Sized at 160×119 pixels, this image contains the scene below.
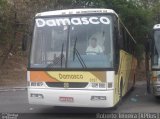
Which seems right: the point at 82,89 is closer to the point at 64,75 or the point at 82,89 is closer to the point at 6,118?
the point at 64,75

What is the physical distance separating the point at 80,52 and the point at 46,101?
1.75 meters

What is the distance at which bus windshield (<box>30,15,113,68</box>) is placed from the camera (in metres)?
12.3

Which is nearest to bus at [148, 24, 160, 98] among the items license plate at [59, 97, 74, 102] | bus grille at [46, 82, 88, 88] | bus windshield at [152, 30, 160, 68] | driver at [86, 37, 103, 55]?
bus windshield at [152, 30, 160, 68]

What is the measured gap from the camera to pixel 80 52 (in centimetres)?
1240

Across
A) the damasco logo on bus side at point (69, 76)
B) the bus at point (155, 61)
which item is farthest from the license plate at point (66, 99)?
the bus at point (155, 61)

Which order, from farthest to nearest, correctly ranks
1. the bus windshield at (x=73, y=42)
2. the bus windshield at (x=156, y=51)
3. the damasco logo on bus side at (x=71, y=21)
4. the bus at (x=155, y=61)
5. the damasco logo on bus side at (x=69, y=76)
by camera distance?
the bus windshield at (x=156, y=51), the bus at (x=155, y=61), the damasco logo on bus side at (x=71, y=21), the bus windshield at (x=73, y=42), the damasco logo on bus side at (x=69, y=76)

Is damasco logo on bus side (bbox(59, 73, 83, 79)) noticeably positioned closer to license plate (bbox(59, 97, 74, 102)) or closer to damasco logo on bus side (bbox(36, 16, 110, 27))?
license plate (bbox(59, 97, 74, 102))

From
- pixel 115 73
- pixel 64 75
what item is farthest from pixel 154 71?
pixel 64 75

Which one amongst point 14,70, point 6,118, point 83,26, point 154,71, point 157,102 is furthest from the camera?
point 14,70

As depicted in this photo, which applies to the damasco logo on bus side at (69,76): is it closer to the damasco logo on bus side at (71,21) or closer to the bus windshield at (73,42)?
the bus windshield at (73,42)

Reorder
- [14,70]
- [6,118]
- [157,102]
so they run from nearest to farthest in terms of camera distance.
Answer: [6,118] → [157,102] → [14,70]

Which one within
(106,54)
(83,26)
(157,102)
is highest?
(83,26)

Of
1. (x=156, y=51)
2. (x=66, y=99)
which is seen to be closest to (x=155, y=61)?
(x=156, y=51)

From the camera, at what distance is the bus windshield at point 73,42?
40.3 feet
